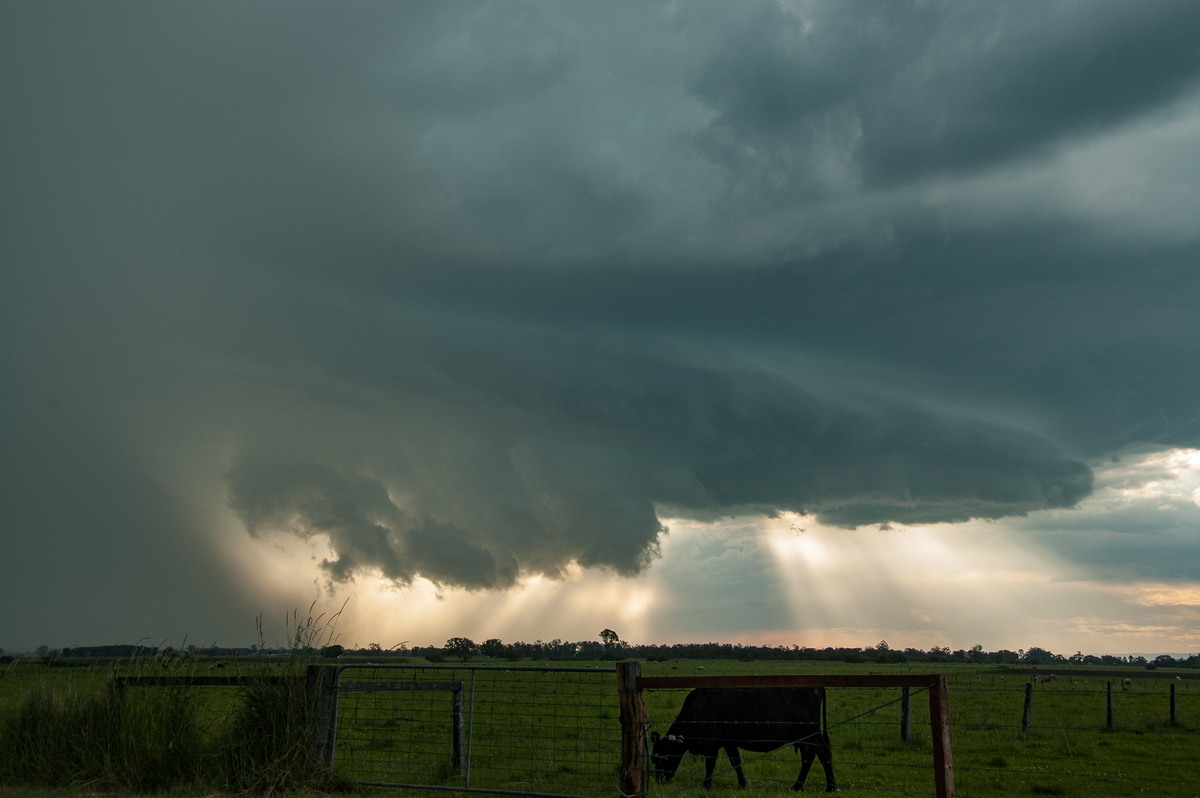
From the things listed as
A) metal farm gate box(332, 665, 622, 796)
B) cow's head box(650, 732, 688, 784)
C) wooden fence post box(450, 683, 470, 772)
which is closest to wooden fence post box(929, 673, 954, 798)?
metal farm gate box(332, 665, 622, 796)

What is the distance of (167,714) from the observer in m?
12.5

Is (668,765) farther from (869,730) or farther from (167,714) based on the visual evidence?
(869,730)

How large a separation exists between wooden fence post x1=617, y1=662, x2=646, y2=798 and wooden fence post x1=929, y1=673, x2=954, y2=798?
11.4 feet

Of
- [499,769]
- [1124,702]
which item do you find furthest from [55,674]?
Result: [1124,702]

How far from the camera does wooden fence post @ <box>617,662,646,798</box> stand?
10523mm

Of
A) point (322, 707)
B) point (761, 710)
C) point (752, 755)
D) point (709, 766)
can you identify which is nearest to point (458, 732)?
point (322, 707)

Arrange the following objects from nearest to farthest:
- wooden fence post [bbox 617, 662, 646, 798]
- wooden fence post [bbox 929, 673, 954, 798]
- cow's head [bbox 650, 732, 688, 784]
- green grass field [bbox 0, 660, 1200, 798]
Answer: wooden fence post [bbox 929, 673, 954, 798], wooden fence post [bbox 617, 662, 646, 798], green grass field [bbox 0, 660, 1200, 798], cow's head [bbox 650, 732, 688, 784]

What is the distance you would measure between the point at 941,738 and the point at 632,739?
3.71 meters

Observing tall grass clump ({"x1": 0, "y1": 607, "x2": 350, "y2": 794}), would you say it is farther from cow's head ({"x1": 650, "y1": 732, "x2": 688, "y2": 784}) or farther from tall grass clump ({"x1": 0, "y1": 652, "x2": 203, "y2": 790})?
cow's head ({"x1": 650, "y1": 732, "x2": 688, "y2": 784})

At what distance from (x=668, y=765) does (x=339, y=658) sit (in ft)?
21.6

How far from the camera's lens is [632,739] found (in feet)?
34.8

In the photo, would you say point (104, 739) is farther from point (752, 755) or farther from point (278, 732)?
point (752, 755)

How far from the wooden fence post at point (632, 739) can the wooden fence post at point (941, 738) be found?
3471mm

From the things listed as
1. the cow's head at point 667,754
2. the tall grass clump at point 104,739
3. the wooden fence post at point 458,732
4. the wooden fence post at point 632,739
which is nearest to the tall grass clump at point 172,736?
the tall grass clump at point 104,739
